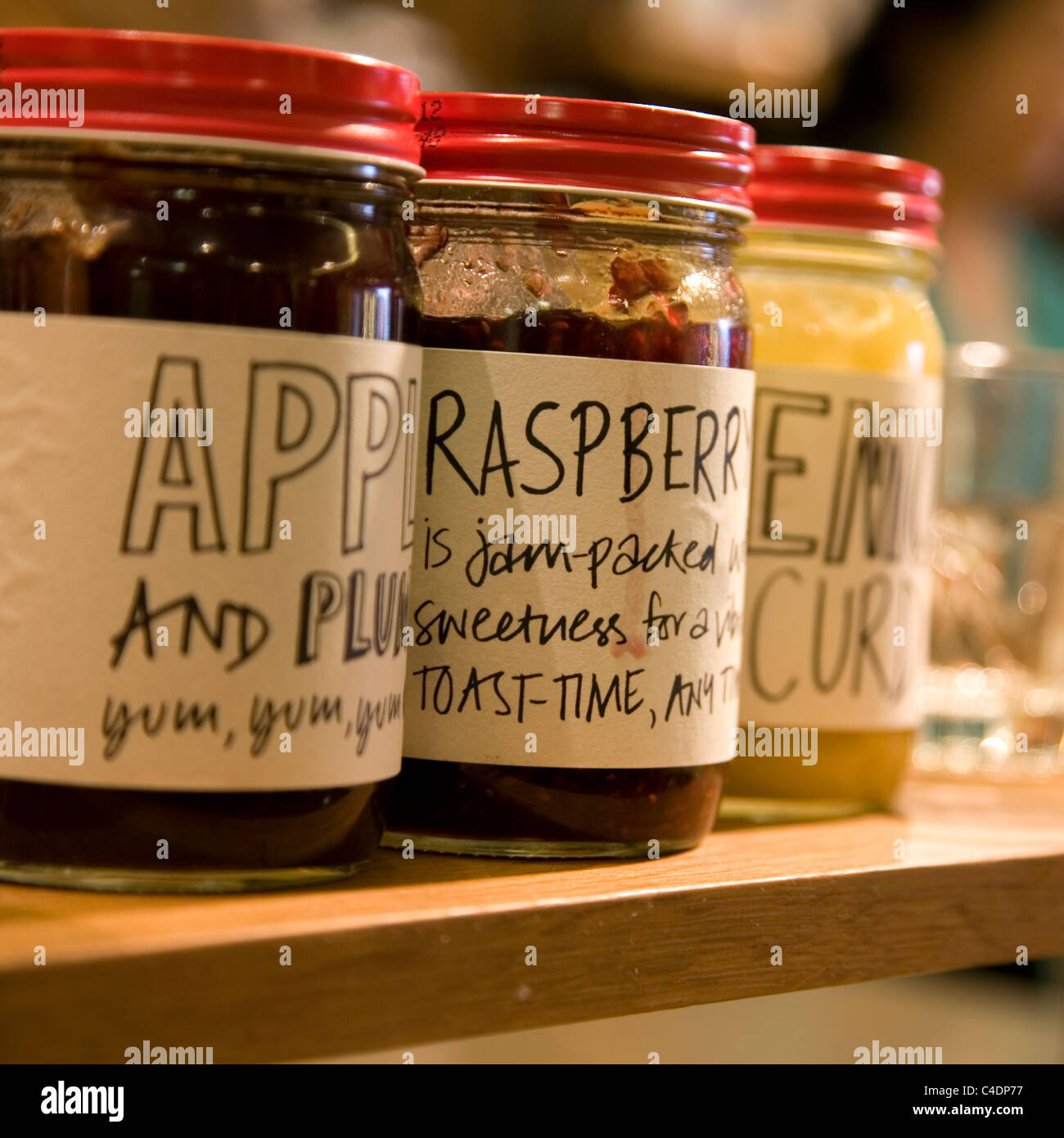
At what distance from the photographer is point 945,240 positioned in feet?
7.90

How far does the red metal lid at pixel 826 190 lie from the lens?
0.82 metres

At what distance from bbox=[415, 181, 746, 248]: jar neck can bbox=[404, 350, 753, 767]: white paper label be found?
59mm

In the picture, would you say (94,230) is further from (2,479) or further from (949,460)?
(949,460)

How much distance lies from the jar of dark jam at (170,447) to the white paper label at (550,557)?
0.08 meters

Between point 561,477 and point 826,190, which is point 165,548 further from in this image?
point 826,190

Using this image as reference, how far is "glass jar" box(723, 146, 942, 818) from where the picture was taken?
2.61 feet

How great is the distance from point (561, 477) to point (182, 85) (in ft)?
0.65

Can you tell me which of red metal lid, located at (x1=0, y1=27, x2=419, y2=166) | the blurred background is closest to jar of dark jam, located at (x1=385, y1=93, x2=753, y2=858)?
red metal lid, located at (x1=0, y1=27, x2=419, y2=166)

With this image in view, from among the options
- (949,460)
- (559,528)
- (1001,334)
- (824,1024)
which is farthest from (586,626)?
(1001,334)

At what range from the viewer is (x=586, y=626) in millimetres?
639

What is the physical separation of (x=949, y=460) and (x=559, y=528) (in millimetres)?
486

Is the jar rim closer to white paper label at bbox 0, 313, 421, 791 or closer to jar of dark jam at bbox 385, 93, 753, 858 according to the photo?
jar of dark jam at bbox 385, 93, 753, 858

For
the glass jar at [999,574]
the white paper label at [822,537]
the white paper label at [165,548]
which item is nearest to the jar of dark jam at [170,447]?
the white paper label at [165,548]

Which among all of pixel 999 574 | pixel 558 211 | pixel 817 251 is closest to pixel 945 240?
pixel 999 574
